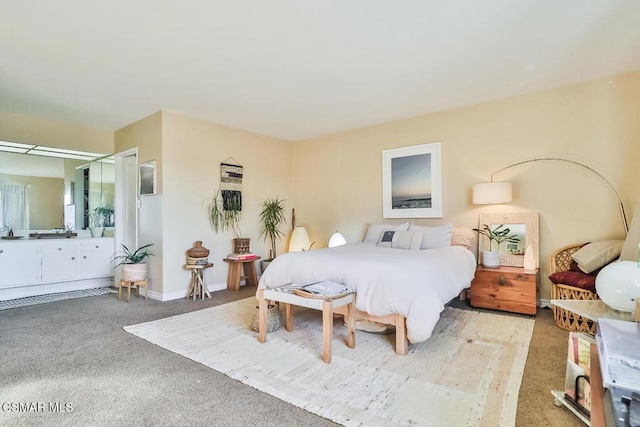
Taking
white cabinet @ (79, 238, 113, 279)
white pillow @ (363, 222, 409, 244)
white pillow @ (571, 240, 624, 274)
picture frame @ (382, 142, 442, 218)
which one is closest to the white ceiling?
picture frame @ (382, 142, 442, 218)

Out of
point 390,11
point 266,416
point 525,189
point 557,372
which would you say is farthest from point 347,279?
point 525,189

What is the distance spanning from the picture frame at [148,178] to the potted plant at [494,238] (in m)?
4.17

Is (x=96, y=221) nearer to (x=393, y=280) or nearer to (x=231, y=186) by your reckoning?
(x=231, y=186)

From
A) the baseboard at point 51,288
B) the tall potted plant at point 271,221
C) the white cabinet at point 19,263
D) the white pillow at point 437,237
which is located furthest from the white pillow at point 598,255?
the white cabinet at point 19,263

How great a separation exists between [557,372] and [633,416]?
1.83 metres

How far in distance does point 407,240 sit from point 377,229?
68 centimetres

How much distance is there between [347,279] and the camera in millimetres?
2824

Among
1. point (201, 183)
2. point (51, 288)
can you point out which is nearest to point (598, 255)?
point (201, 183)

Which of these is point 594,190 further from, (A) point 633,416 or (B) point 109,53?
(B) point 109,53

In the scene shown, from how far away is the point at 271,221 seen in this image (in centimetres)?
566

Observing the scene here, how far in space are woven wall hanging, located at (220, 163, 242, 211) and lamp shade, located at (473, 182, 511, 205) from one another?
11.2ft

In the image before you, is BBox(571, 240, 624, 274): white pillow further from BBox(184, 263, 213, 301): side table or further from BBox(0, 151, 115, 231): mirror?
BBox(0, 151, 115, 231): mirror

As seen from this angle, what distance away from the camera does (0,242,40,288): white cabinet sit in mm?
4332

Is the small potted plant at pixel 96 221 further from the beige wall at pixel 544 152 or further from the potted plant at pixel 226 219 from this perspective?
the beige wall at pixel 544 152
